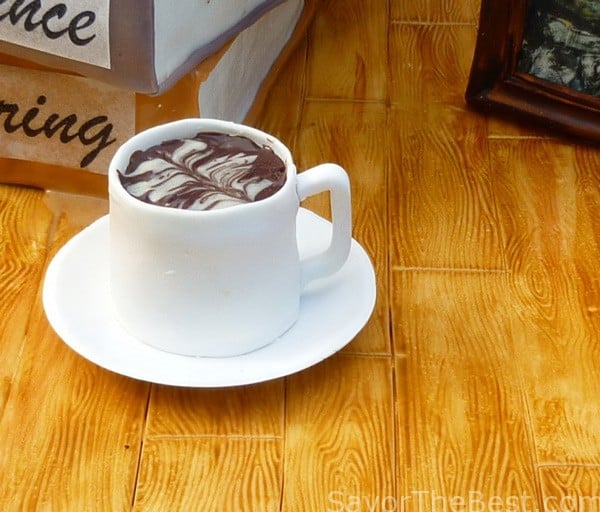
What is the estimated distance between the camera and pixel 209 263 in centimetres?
67

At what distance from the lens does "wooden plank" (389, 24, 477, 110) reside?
1154mm

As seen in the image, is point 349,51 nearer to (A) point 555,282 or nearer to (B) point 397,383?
(A) point 555,282

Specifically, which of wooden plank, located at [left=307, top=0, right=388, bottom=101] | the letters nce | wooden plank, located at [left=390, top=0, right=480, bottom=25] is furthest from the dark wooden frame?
the letters nce

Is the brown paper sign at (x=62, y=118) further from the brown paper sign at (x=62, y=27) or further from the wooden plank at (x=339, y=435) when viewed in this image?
the wooden plank at (x=339, y=435)

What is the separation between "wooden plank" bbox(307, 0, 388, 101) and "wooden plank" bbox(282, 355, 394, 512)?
0.48 meters

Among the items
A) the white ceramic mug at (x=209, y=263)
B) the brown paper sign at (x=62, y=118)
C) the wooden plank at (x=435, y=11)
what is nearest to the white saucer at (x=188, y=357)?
the white ceramic mug at (x=209, y=263)

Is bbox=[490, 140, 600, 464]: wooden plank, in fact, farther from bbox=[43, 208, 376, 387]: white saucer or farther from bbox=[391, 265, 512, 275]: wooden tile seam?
bbox=[43, 208, 376, 387]: white saucer

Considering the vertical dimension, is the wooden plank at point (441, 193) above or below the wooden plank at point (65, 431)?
below

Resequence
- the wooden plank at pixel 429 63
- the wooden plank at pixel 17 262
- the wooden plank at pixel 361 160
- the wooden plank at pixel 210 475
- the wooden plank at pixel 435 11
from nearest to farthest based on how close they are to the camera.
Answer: the wooden plank at pixel 210 475 → the wooden plank at pixel 17 262 → the wooden plank at pixel 361 160 → the wooden plank at pixel 429 63 → the wooden plank at pixel 435 11

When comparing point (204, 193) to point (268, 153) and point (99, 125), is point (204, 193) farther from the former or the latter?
point (99, 125)

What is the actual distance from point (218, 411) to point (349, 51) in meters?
0.65

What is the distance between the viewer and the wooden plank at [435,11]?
4.30 feet

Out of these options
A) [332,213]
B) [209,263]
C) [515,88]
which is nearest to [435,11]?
[515,88]

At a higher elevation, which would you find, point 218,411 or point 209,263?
point 209,263
